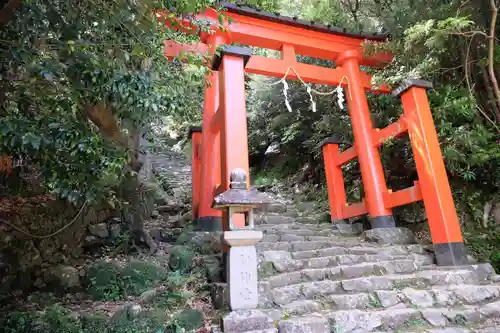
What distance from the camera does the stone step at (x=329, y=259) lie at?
4965mm

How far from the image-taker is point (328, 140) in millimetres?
8258

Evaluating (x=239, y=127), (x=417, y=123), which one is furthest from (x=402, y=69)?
(x=239, y=127)

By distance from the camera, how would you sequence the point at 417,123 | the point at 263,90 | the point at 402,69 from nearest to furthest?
the point at 417,123
the point at 402,69
the point at 263,90

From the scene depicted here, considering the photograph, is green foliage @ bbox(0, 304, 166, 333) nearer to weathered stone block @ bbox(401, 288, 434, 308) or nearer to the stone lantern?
the stone lantern

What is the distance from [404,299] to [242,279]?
2392 mm

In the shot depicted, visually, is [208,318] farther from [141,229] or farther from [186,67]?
[186,67]

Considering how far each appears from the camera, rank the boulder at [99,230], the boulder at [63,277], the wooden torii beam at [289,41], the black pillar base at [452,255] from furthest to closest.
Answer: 1. the wooden torii beam at [289,41]
2. the boulder at [99,230]
3. the black pillar base at [452,255]
4. the boulder at [63,277]

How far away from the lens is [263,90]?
469 inches

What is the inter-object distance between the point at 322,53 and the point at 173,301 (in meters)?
6.46

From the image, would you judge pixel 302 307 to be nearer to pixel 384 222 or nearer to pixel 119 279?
pixel 119 279

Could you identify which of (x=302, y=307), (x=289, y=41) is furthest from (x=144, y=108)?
(x=289, y=41)

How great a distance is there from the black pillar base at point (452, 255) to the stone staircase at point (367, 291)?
0.15 metres

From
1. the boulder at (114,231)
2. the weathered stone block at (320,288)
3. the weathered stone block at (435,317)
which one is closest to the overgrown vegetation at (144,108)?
the boulder at (114,231)

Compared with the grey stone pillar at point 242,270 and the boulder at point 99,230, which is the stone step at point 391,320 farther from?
the boulder at point 99,230
